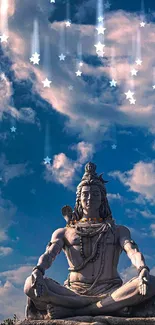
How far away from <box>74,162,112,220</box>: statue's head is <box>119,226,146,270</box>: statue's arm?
74cm

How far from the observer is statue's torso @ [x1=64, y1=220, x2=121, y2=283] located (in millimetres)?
11547

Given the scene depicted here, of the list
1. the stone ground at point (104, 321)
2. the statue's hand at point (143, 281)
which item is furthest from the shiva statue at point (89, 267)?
the stone ground at point (104, 321)

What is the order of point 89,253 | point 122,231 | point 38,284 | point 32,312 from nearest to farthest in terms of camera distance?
point 38,284 < point 32,312 < point 89,253 < point 122,231

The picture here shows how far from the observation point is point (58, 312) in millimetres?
10594

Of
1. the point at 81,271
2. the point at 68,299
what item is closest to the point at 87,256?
the point at 81,271

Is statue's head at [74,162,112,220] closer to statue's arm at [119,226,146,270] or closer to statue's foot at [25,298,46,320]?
statue's arm at [119,226,146,270]

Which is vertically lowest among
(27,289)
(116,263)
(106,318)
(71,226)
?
(106,318)

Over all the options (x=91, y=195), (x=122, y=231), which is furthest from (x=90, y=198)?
(x=122, y=231)

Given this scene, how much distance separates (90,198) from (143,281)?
272cm

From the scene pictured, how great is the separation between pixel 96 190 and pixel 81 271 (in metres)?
1.92

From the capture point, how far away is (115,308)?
34.6ft

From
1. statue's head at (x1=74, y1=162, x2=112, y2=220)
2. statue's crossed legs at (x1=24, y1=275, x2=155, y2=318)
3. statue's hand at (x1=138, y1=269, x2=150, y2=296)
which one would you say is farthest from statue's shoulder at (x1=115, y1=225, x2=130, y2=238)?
statue's hand at (x1=138, y1=269, x2=150, y2=296)

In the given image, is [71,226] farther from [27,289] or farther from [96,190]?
[27,289]

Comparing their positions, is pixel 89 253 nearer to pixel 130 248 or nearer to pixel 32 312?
pixel 130 248
